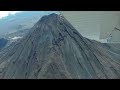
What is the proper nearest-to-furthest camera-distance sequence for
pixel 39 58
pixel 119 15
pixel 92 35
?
pixel 39 58 < pixel 119 15 < pixel 92 35

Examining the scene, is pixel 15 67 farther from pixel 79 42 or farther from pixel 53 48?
pixel 79 42

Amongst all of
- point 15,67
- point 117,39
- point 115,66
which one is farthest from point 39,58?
point 117,39

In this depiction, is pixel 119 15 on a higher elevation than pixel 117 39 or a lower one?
higher

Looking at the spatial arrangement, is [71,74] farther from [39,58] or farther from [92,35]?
[92,35]
